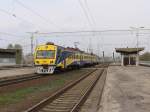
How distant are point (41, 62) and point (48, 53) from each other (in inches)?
50.0

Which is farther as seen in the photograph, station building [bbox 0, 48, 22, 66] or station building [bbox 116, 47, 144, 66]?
station building [bbox 0, 48, 22, 66]

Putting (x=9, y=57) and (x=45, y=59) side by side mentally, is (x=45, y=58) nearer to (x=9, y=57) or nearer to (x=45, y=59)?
(x=45, y=59)

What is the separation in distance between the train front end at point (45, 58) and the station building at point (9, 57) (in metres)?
46.3

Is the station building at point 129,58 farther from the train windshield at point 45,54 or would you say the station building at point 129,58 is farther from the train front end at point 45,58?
the train windshield at point 45,54

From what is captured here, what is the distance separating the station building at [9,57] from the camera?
84.3m

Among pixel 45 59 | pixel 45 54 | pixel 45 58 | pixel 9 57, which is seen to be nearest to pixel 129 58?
pixel 9 57

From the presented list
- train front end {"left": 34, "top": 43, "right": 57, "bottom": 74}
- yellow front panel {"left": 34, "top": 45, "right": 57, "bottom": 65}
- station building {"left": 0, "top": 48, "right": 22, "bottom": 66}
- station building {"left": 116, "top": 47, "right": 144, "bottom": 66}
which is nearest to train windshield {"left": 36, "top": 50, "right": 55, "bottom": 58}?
train front end {"left": 34, "top": 43, "right": 57, "bottom": 74}

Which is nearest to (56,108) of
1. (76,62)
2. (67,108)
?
(67,108)

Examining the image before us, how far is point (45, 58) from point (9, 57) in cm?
5417

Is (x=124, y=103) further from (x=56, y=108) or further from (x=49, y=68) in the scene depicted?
(x=49, y=68)

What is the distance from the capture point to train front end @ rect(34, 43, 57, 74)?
36375 mm

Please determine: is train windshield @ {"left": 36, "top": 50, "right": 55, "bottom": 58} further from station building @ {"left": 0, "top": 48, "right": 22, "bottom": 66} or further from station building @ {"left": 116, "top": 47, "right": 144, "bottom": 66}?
station building @ {"left": 0, "top": 48, "right": 22, "bottom": 66}

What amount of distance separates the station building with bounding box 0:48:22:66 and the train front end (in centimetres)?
4625

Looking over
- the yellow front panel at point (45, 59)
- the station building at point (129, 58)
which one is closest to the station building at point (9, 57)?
the station building at point (129, 58)
